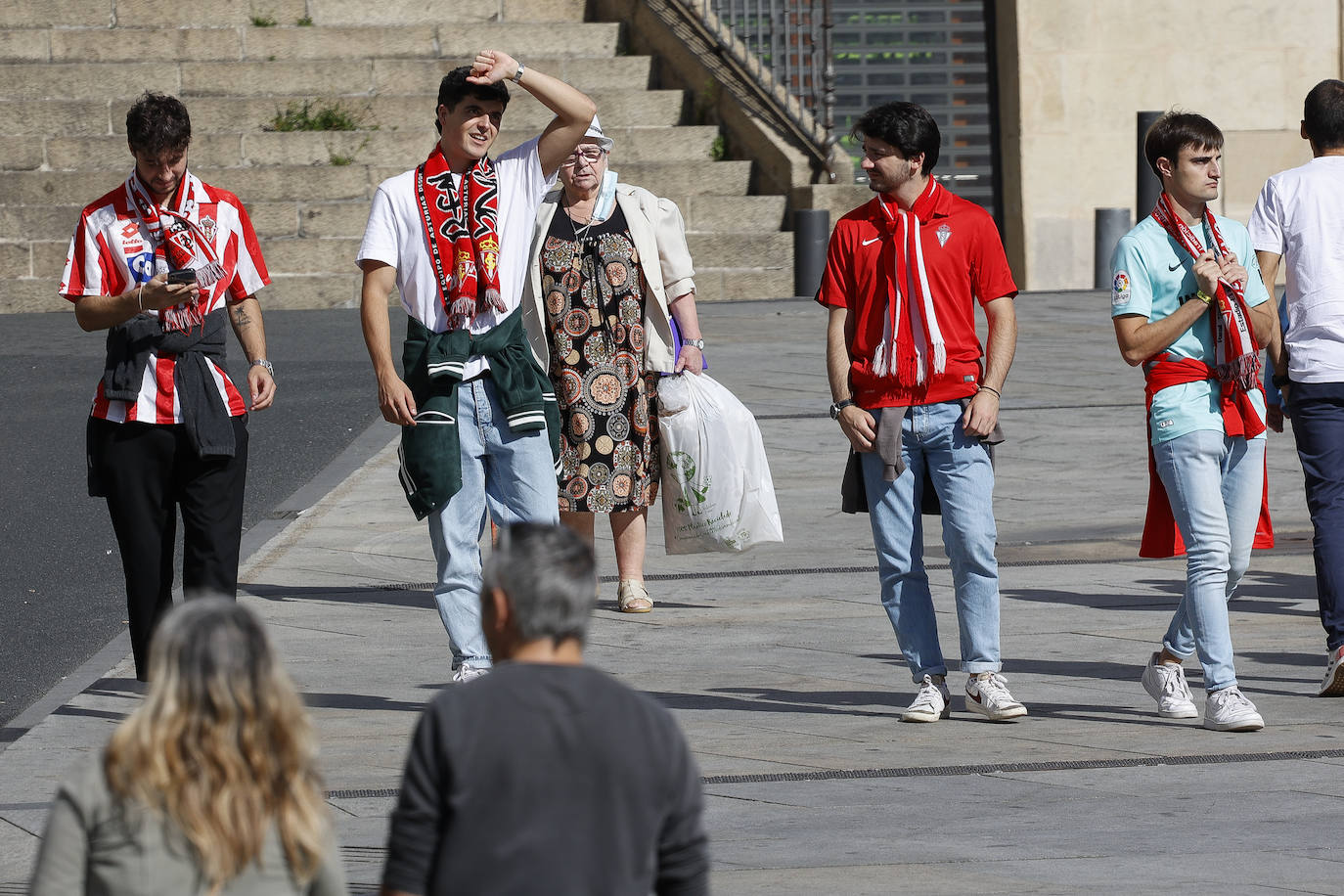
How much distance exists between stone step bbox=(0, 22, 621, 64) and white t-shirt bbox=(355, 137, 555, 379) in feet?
45.7

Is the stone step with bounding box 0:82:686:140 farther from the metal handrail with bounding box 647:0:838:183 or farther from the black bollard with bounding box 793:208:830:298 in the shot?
the black bollard with bounding box 793:208:830:298

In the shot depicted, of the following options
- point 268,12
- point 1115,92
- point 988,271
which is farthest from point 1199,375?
point 268,12

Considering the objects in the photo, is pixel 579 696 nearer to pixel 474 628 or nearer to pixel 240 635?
pixel 240 635

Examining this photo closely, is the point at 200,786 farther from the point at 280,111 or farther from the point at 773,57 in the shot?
the point at 773,57

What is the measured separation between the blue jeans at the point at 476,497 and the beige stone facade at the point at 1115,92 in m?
15.5

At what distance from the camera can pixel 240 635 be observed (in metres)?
2.55

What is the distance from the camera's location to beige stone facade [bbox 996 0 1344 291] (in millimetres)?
20859

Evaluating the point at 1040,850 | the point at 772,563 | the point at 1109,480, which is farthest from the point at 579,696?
the point at 1109,480

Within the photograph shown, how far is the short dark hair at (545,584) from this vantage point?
274 cm

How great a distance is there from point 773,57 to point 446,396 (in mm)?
14726

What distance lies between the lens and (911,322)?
603 cm

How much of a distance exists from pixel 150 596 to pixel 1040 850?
2.83 m

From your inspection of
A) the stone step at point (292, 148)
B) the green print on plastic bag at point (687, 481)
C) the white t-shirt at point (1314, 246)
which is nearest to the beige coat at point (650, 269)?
the green print on plastic bag at point (687, 481)

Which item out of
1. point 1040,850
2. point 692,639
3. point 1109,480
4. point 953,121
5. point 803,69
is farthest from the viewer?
point 953,121
